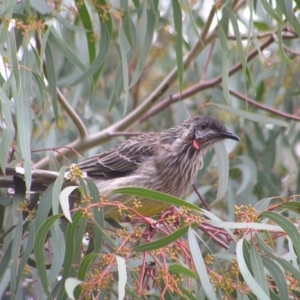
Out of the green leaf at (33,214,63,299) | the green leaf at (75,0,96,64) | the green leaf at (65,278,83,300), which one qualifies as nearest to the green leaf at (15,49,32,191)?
the green leaf at (33,214,63,299)

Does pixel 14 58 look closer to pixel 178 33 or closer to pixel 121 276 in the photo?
pixel 178 33

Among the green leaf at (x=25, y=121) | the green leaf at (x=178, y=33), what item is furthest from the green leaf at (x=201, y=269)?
the green leaf at (x=178, y=33)

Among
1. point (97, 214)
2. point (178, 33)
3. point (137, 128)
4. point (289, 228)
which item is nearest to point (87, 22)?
point (178, 33)

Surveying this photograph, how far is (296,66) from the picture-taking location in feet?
19.0

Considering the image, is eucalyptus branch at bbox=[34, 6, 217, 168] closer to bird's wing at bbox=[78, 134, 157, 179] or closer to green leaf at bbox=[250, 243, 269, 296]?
bird's wing at bbox=[78, 134, 157, 179]

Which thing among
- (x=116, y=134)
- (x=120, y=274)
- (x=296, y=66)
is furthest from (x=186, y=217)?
(x=296, y=66)

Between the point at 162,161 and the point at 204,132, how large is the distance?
0.96 ft

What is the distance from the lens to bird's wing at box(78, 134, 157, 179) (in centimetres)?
444

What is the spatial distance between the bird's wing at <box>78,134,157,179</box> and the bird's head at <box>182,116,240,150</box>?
23cm

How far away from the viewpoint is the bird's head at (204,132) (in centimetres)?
448

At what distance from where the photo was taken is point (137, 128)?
6.20m

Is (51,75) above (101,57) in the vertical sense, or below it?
below

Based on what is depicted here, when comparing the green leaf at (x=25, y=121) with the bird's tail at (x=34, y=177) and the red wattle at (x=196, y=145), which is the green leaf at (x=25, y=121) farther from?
the red wattle at (x=196, y=145)

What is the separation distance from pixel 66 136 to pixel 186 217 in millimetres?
2677
